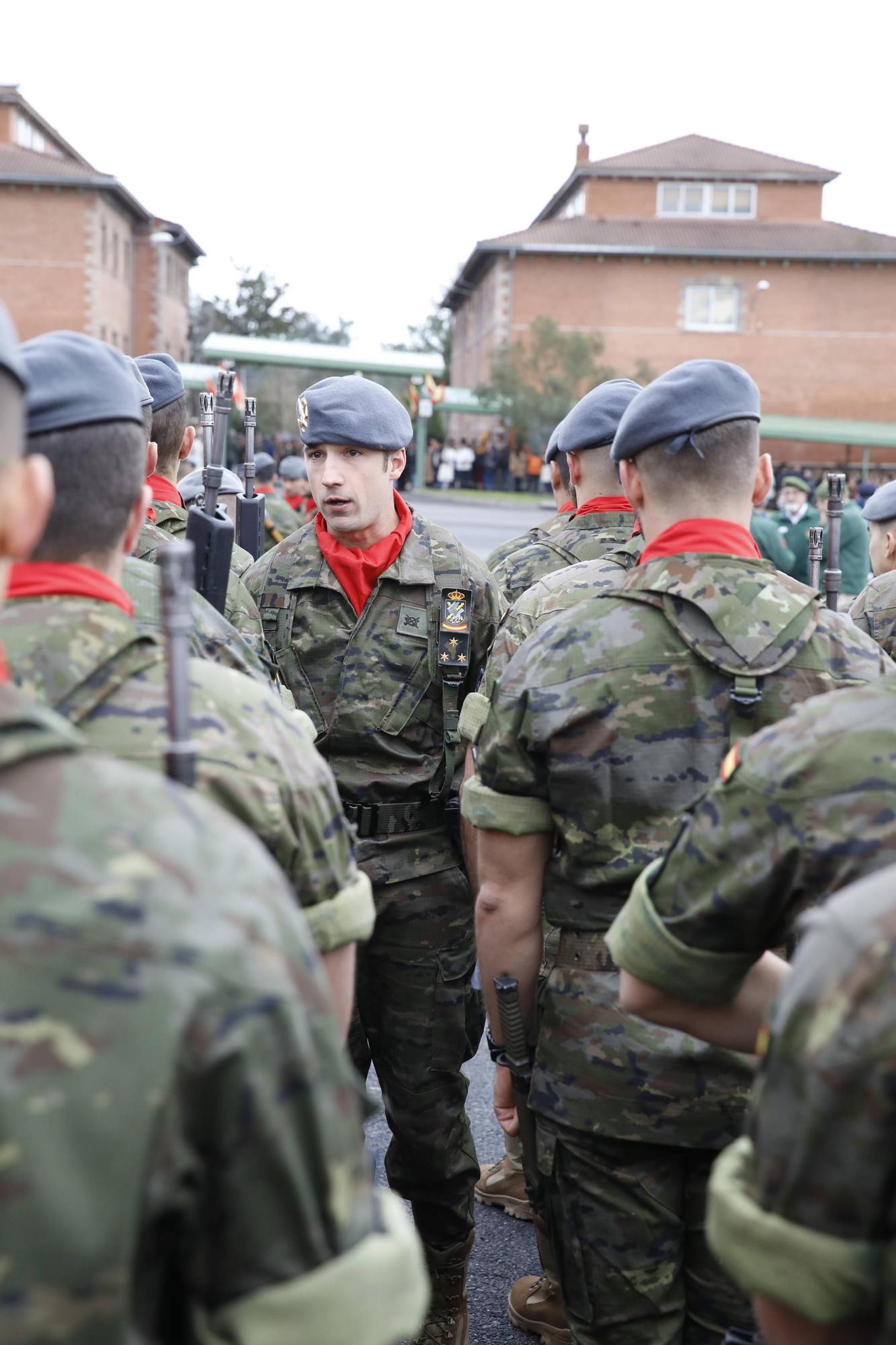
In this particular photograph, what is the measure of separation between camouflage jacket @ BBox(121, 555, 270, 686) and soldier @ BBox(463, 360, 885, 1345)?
0.50m

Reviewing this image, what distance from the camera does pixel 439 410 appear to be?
46.6 meters

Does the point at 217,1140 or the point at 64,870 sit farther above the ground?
the point at 64,870

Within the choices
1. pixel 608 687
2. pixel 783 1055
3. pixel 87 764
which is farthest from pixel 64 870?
pixel 608 687

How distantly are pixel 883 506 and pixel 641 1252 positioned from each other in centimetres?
385

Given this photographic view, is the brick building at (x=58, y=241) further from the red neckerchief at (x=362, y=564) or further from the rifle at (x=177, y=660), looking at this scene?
the rifle at (x=177, y=660)

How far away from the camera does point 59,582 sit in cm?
191

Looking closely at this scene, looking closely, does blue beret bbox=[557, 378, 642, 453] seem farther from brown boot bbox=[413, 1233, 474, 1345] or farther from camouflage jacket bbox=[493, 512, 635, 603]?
brown boot bbox=[413, 1233, 474, 1345]

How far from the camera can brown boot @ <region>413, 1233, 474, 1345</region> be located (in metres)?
3.56

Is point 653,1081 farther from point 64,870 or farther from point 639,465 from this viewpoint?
point 64,870

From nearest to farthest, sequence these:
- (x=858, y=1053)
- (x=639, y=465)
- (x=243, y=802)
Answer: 1. (x=858, y=1053)
2. (x=243, y=802)
3. (x=639, y=465)

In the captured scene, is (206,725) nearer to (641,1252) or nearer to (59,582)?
(59,582)

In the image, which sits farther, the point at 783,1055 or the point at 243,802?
the point at 243,802

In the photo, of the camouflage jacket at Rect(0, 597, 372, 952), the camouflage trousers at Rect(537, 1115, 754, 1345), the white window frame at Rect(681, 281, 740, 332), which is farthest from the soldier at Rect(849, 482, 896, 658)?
the white window frame at Rect(681, 281, 740, 332)

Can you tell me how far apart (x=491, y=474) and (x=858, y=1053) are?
40.6 meters
